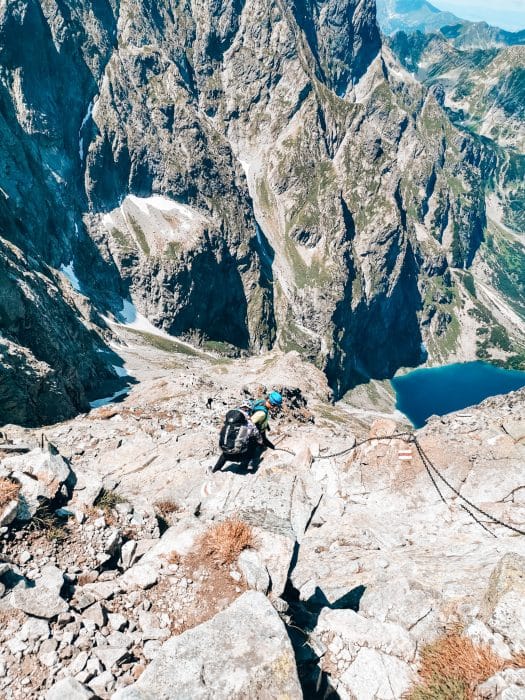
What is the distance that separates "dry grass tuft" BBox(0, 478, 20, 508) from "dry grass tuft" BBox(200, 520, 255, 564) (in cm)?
519

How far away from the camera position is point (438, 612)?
12.0m

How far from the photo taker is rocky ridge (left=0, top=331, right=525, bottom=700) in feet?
27.2

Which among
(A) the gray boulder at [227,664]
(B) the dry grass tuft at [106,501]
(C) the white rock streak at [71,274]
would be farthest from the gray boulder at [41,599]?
(C) the white rock streak at [71,274]

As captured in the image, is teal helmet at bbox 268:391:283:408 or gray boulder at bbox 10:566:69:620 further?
teal helmet at bbox 268:391:283:408

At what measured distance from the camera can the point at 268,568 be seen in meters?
11.6

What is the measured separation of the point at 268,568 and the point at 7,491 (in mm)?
7287

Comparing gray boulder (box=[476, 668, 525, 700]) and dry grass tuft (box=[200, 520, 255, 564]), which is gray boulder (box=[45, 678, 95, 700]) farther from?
gray boulder (box=[476, 668, 525, 700])

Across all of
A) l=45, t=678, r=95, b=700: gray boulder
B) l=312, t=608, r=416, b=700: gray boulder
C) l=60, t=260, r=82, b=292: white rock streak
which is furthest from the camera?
l=60, t=260, r=82, b=292: white rock streak

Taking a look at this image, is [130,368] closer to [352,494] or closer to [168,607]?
[352,494]

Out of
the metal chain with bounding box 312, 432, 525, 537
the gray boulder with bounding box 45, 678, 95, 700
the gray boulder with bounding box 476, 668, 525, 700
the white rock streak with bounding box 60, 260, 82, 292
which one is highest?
the white rock streak with bounding box 60, 260, 82, 292

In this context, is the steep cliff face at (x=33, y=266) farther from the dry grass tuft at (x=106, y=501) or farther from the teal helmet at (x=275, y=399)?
the dry grass tuft at (x=106, y=501)

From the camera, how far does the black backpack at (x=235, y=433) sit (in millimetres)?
20609

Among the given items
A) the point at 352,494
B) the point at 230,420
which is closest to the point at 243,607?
the point at 230,420

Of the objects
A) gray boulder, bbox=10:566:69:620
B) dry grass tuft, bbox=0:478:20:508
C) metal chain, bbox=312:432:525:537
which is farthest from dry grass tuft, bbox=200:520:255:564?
metal chain, bbox=312:432:525:537
